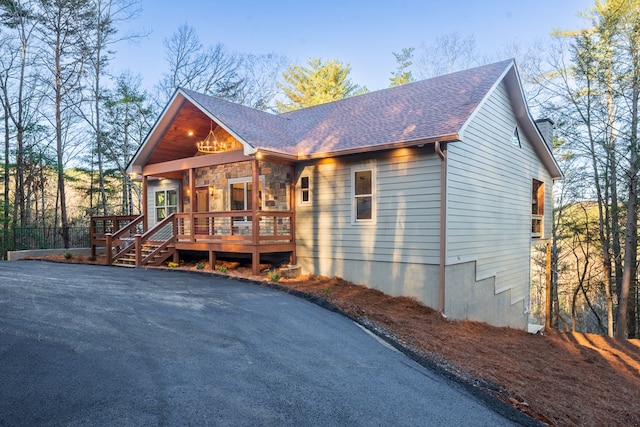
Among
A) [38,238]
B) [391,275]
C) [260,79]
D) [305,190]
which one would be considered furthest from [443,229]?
[260,79]

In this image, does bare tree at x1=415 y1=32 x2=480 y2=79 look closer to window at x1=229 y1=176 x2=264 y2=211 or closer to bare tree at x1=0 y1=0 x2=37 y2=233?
window at x1=229 y1=176 x2=264 y2=211

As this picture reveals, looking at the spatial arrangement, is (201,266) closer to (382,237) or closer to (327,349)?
(382,237)

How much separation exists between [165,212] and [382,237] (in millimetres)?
9530

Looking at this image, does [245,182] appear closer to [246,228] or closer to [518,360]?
[246,228]

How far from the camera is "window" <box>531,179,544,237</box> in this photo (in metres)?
14.3

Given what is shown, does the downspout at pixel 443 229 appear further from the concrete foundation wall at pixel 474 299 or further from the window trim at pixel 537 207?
the window trim at pixel 537 207

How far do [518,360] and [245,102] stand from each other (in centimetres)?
2404

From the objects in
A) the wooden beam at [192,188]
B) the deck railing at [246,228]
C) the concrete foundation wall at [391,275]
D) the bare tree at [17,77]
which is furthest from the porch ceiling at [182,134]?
the bare tree at [17,77]

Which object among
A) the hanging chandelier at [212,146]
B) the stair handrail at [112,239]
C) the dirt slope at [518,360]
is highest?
the hanging chandelier at [212,146]

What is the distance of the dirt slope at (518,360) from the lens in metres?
4.80

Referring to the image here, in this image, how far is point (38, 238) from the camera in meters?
17.1

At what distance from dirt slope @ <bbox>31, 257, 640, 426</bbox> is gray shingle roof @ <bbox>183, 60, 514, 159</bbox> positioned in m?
3.63

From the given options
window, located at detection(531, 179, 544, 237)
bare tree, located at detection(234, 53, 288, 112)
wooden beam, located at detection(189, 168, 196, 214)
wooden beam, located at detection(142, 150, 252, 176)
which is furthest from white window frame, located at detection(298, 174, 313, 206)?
bare tree, located at detection(234, 53, 288, 112)

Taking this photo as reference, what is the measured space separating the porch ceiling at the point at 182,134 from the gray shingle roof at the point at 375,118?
2.64 feet
